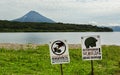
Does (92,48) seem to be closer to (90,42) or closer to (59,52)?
(90,42)

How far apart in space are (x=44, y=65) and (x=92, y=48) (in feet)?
38.4

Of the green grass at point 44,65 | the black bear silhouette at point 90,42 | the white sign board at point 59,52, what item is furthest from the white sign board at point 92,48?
the green grass at point 44,65

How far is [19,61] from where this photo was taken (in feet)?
85.1

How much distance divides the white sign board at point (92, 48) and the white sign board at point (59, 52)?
0.71m

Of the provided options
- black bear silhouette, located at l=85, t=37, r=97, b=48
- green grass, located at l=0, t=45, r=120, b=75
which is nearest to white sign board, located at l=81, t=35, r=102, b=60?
black bear silhouette, located at l=85, t=37, r=97, b=48

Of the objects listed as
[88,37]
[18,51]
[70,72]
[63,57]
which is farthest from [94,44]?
[18,51]

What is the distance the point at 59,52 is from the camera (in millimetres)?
12812

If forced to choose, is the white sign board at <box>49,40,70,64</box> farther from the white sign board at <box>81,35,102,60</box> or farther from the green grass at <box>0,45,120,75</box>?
the green grass at <box>0,45,120,75</box>

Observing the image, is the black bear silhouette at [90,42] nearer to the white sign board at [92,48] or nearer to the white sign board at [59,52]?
the white sign board at [92,48]

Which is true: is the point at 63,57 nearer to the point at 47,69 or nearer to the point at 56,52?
the point at 56,52

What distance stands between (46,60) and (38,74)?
20.5ft

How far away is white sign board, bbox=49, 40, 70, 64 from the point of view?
1278 centimetres

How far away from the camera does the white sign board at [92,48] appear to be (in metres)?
13.0

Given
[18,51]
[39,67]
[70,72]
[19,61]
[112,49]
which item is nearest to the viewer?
[70,72]
